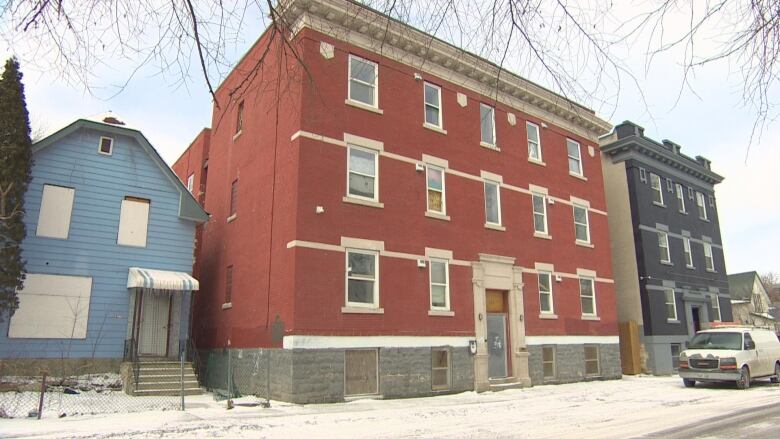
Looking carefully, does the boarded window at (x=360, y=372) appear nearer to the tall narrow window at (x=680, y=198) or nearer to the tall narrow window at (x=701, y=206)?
the tall narrow window at (x=680, y=198)

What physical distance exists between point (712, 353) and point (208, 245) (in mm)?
19379

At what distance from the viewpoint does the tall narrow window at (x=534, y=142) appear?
23.9m

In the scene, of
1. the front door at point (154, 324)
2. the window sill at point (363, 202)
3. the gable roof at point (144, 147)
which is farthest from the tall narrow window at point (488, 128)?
the front door at point (154, 324)

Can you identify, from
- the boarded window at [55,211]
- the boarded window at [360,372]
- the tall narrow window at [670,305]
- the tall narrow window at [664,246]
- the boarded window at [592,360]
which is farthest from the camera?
the tall narrow window at [664,246]

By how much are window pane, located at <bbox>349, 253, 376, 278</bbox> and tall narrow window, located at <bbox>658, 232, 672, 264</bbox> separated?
1996cm

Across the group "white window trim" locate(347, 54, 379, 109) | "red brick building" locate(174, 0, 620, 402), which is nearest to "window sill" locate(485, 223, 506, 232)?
"red brick building" locate(174, 0, 620, 402)

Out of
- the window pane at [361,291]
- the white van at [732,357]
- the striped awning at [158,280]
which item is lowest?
the white van at [732,357]

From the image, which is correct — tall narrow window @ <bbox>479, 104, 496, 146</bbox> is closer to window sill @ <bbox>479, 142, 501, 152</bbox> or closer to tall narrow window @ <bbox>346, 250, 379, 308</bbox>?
window sill @ <bbox>479, 142, 501, 152</bbox>

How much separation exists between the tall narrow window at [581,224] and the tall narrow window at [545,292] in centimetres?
349

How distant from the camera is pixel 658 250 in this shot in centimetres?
2984

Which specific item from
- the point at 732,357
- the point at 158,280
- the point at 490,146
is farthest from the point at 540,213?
the point at 158,280

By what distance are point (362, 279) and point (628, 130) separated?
20.9 m

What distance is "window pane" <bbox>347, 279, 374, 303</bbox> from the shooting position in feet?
54.9

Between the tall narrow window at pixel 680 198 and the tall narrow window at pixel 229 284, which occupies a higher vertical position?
the tall narrow window at pixel 680 198
